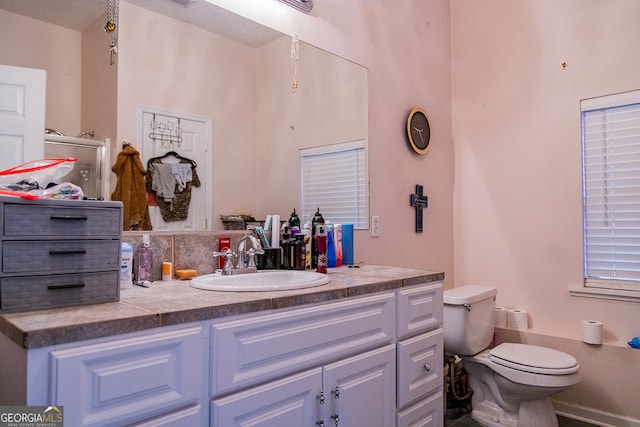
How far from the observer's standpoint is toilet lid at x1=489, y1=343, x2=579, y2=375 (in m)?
1.97

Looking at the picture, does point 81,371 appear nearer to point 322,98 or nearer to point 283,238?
point 283,238

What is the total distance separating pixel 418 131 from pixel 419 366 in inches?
58.9

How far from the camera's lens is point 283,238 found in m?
1.80

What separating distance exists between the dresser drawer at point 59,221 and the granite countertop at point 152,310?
175 millimetres

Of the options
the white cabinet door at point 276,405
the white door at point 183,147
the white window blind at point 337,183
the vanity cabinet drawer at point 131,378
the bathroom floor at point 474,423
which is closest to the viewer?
the vanity cabinet drawer at point 131,378

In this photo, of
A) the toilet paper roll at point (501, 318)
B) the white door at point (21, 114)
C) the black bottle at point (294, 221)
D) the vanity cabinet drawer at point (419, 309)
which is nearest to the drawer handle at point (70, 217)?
the white door at point (21, 114)

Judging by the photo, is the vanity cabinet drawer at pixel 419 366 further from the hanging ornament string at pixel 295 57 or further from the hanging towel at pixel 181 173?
the hanging ornament string at pixel 295 57

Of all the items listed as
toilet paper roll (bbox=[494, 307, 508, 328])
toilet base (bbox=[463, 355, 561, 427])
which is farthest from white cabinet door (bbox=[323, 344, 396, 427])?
toilet paper roll (bbox=[494, 307, 508, 328])

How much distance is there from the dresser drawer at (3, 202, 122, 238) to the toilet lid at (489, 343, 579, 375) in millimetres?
1944

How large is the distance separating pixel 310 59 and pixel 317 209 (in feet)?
2.37

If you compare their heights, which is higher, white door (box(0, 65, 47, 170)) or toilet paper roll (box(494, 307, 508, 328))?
white door (box(0, 65, 47, 170))

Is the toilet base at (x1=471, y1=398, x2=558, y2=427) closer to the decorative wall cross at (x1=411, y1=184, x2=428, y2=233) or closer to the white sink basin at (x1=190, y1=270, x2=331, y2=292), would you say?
the decorative wall cross at (x1=411, y1=184, x2=428, y2=233)

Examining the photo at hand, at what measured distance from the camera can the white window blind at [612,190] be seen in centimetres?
228

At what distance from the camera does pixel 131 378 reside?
2.75ft
